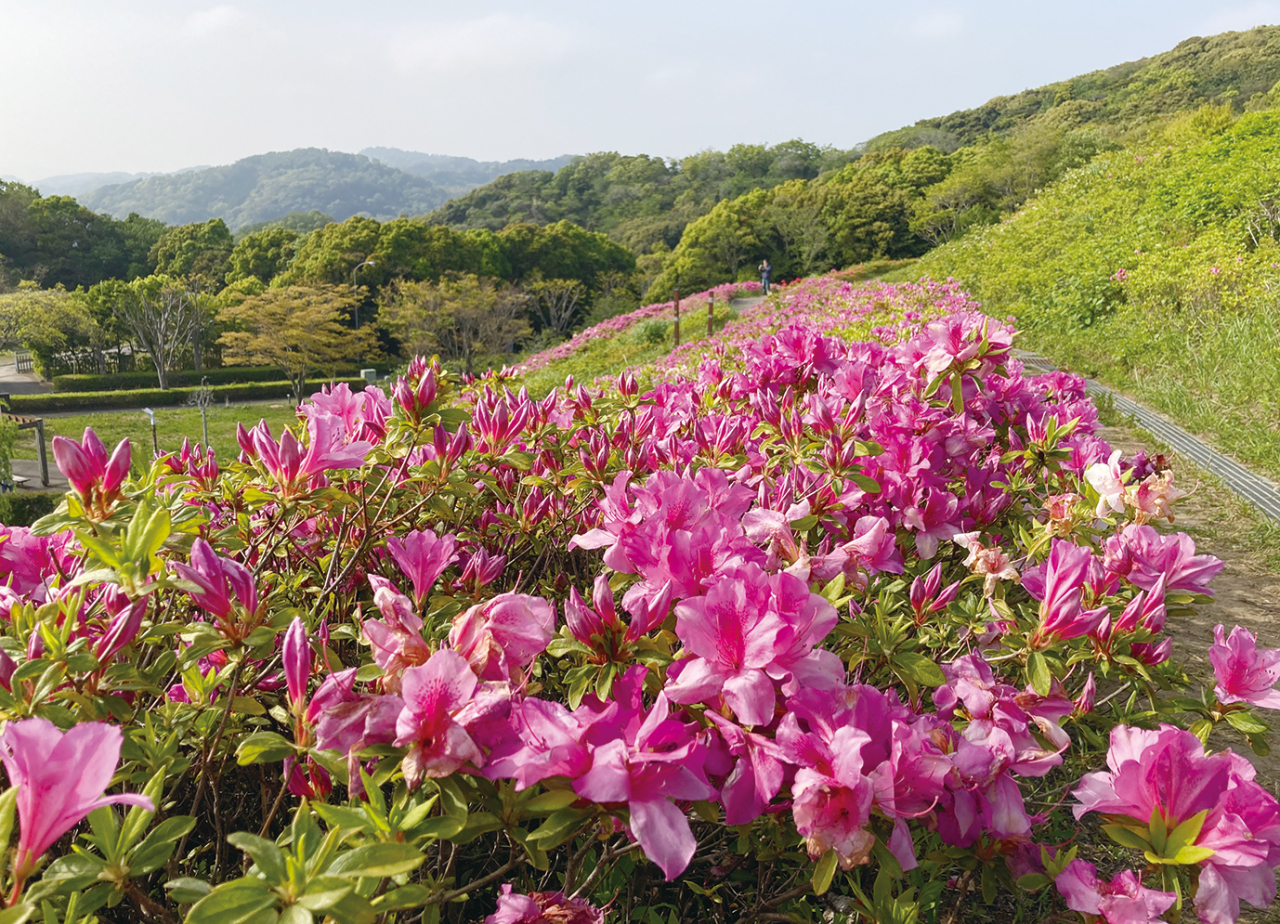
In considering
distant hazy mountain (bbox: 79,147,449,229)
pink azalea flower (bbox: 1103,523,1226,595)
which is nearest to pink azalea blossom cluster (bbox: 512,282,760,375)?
pink azalea flower (bbox: 1103,523,1226,595)

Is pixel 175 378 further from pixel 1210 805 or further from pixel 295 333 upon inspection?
pixel 1210 805

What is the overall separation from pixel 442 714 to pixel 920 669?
0.60 meters

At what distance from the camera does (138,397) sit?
28.1 m

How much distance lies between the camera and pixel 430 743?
2.03 ft

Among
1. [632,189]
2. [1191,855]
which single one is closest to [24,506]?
[1191,855]

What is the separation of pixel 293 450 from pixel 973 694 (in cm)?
92

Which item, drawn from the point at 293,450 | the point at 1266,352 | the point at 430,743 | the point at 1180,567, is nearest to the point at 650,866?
the point at 430,743

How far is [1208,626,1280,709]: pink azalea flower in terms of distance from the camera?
0.95 m

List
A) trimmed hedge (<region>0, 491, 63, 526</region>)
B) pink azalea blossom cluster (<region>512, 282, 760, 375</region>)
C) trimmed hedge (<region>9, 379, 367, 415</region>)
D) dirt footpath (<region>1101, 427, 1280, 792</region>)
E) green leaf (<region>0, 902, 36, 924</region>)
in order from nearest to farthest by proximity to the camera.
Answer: green leaf (<region>0, 902, 36, 924</region>) < dirt footpath (<region>1101, 427, 1280, 792</region>) < trimmed hedge (<region>0, 491, 63, 526</region>) < pink azalea blossom cluster (<region>512, 282, 760, 375</region>) < trimmed hedge (<region>9, 379, 367, 415</region>)

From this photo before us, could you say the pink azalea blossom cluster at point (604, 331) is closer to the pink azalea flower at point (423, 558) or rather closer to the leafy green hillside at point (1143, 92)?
the pink azalea flower at point (423, 558)

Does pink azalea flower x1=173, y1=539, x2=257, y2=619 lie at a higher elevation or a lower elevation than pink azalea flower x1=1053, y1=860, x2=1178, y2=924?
higher

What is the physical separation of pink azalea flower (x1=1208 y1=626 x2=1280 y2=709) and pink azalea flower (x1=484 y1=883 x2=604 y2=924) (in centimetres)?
86

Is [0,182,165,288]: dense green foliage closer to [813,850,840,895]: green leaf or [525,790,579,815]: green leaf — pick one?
[525,790,579,815]: green leaf

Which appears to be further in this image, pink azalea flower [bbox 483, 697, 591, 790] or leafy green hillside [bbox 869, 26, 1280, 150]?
leafy green hillside [bbox 869, 26, 1280, 150]
